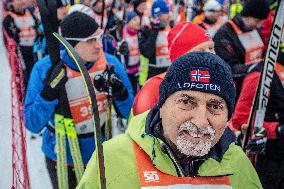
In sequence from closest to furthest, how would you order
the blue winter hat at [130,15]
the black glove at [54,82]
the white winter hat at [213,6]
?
the black glove at [54,82]
the white winter hat at [213,6]
the blue winter hat at [130,15]

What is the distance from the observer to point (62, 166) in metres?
2.77

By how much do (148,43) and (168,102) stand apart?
415 centimetres

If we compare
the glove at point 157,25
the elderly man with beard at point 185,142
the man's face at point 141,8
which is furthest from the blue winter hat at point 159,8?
the elderly man with beard at point 185,142

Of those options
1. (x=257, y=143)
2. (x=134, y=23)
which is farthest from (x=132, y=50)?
(x=257, y=143)

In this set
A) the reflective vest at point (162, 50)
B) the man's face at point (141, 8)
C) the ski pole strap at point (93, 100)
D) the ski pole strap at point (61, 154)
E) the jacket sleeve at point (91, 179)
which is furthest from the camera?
the man's face at point (141, 8)

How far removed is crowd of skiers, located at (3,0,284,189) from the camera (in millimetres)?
1589

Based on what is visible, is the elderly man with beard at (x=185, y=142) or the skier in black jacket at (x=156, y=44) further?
the skier in black jacket at (x=156, y=44)

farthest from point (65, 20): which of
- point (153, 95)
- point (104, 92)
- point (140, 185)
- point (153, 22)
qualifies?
point (153, 22)

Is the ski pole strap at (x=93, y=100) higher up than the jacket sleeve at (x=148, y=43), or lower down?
higher up

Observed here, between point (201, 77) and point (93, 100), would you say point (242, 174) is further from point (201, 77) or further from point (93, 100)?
point (93, 100)

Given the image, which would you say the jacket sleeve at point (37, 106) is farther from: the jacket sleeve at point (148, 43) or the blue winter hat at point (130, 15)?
the blue winter hat at point (130, 15)

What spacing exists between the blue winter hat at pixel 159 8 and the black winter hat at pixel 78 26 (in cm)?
309

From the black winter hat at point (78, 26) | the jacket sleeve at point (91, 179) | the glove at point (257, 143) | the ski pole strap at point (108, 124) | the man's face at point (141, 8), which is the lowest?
the glove at point (257, 143)

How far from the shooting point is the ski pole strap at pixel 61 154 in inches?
109
